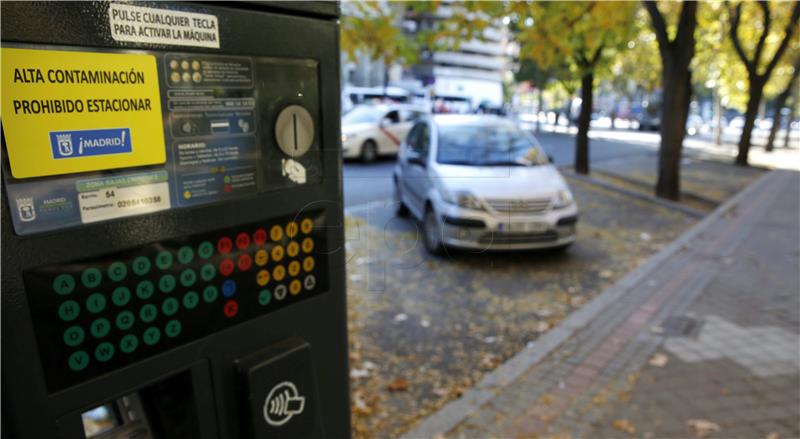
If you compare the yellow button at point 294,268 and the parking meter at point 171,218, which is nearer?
the parking meter at point 171,218

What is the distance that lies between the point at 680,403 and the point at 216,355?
10.3ft

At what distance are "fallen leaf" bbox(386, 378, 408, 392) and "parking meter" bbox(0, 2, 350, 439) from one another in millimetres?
2405

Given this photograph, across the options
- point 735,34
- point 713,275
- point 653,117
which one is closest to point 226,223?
point 713,275

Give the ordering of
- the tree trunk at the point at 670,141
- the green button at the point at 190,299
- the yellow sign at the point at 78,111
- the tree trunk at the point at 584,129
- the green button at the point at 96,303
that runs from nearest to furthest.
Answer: the yellow sign at the point at 78,111, the green button at the point at 96,303, the green button at the point at 190,299, the tree trunk at the point at 670,141, the tree trunk at the point at 584,129

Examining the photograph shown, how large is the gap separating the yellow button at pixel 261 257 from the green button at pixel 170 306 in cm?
17

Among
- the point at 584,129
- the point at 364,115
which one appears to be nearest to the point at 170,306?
the point at 364,115

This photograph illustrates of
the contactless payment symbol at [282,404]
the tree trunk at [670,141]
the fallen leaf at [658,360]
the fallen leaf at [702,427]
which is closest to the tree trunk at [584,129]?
the tree trunk at [670,141]

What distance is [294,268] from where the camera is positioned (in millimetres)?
1137

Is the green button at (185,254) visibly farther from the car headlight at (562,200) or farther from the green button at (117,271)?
the car headlight at (562,200)

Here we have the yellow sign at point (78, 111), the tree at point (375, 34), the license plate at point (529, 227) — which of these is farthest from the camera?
the license plate at point (529, 227)

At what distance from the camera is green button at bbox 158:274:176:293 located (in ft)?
3.08

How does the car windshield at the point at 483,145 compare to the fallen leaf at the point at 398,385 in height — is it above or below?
above

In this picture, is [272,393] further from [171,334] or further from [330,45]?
[330,45]

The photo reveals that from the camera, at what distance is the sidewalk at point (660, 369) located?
3.13 metres
